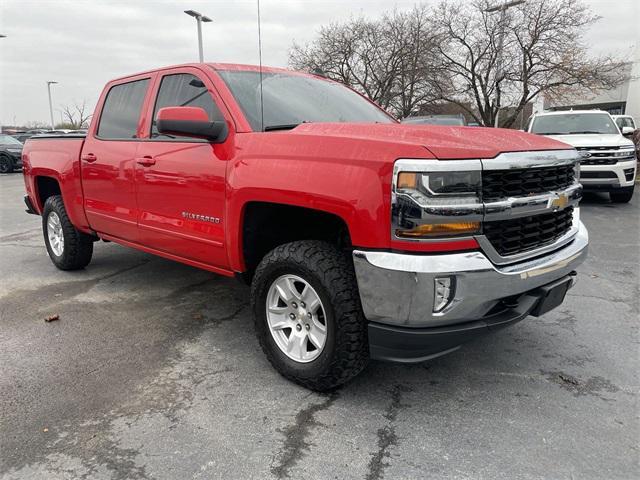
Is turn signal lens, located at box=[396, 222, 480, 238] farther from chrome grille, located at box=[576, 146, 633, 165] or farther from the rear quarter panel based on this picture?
chrome grille, located at box=[576, 146, 633, 165]

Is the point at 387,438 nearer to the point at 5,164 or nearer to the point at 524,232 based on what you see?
the point at 524,232

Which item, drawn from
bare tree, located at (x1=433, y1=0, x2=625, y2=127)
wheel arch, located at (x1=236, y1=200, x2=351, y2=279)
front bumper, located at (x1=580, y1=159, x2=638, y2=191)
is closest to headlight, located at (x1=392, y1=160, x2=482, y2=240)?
wheel arch, located at (x1=236, y1=200, x2=351, y2=279)

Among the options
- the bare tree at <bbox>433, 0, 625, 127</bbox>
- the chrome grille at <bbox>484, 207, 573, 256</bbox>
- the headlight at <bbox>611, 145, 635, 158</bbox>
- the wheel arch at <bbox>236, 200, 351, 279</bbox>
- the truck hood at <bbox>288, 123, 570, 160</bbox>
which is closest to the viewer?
the truck hood at <bbox>288, 123, 570, 160</bbox>

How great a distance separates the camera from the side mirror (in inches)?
117

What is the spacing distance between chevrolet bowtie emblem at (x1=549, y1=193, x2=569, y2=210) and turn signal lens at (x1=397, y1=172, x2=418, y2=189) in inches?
35.8

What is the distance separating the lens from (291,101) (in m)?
3.48

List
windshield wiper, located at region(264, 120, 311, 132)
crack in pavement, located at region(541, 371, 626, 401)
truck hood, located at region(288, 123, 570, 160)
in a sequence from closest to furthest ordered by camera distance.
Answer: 1. truck hood, located at region(288, 123, 570, 160)
2. crack in pavement, located at region(541, 371, 626, 401)
3. windshield wiper, located at region(264, 120, 311, 132)

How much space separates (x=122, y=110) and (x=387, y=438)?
3544 millimetres

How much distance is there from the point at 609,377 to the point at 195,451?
2.40m

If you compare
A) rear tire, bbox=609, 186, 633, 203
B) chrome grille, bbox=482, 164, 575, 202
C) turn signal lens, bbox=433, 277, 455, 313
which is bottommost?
rear tire, bbox=609, 186, 633, 203

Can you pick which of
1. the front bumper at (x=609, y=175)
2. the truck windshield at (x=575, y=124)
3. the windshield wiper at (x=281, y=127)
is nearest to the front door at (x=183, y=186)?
the windshield wiper at (x=281, y=127)

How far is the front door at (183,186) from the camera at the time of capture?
10.6 feet

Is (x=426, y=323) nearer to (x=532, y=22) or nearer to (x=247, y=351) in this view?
(x=247, y=351)

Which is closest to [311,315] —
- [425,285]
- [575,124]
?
[425,285]
